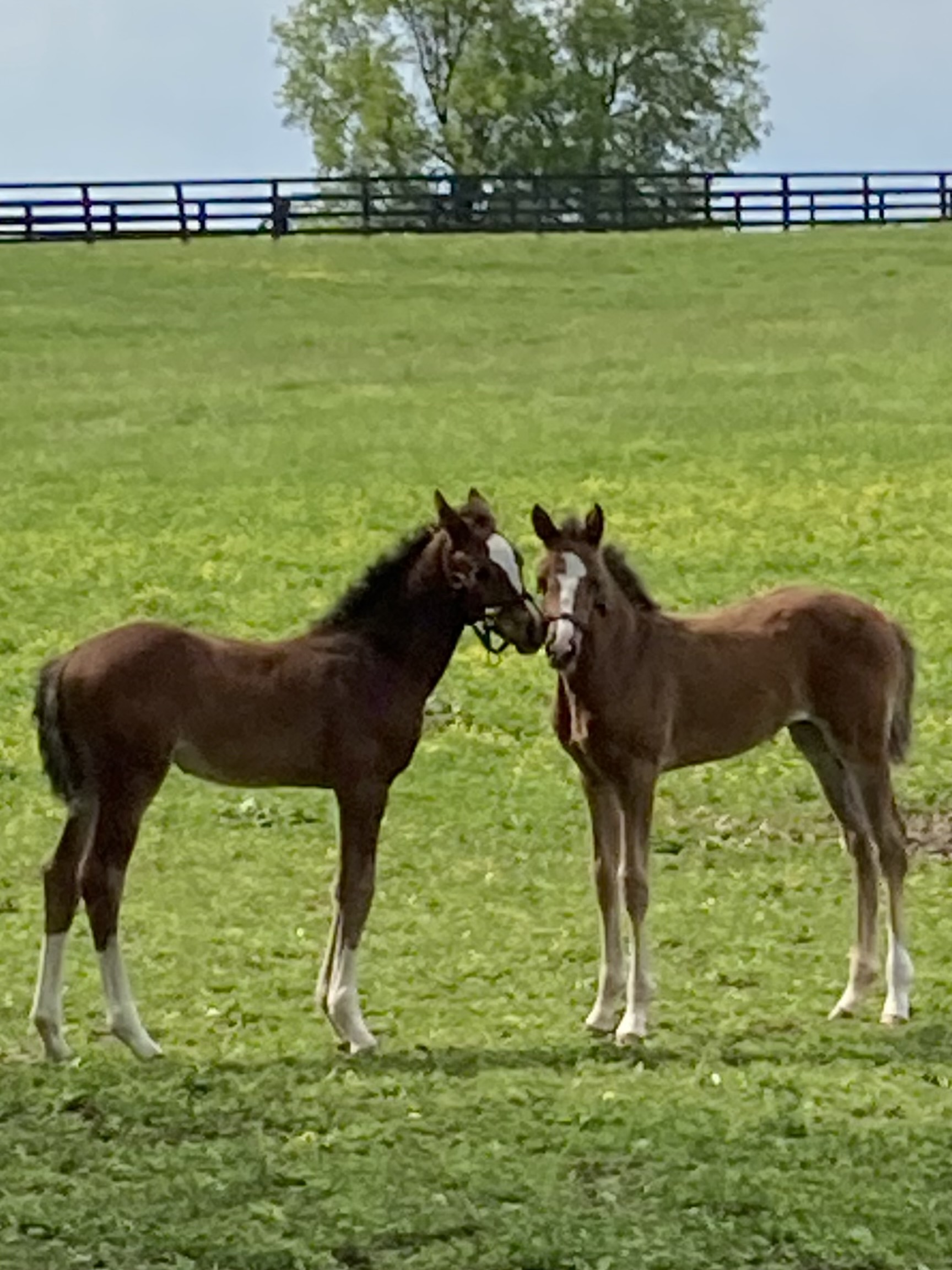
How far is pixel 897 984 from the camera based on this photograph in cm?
884

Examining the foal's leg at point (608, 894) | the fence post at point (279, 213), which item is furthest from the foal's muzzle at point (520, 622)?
the fence post at point (279, 213)

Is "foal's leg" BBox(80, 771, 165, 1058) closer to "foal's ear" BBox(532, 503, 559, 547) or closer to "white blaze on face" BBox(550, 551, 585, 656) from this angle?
"white blaze on face" BBox(550, 551, 585, 656)

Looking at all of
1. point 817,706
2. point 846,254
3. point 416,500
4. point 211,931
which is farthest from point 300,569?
point 846,254

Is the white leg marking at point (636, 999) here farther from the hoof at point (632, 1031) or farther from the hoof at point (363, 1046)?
the hoof at point (363, 1046)

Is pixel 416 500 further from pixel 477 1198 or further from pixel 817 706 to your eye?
pixel 477 1198

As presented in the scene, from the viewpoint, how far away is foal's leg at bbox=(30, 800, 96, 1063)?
7.95m

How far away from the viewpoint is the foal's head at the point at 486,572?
8.30 meters

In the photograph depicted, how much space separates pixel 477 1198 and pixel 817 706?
351cm

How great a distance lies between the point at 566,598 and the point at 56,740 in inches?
77.9

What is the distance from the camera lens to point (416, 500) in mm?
21656

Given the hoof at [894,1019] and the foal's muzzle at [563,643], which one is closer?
the foal's muzzle at [563,643]

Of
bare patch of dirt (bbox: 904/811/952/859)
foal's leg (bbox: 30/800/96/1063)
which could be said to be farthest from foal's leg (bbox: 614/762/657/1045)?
bare patch of dirt (bbox: 904/811/952/859)

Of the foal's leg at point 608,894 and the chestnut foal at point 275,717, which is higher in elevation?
the chestnut foal at point 275,717

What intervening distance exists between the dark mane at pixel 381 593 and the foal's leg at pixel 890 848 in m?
2.14
